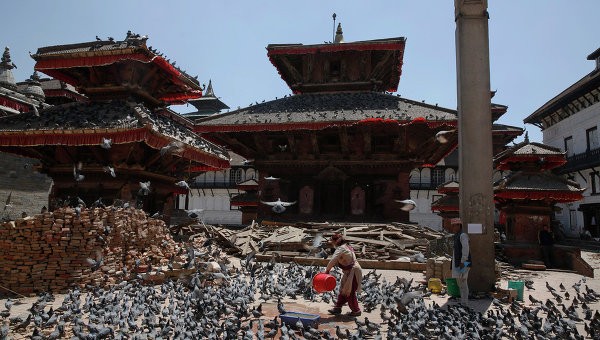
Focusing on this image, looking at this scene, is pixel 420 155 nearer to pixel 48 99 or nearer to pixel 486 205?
pixel 486 205

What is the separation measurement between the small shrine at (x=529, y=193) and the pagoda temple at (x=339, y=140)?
4026 mm

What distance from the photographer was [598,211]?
32625 mm

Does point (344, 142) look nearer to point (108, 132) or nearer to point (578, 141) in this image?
point (108, 132)

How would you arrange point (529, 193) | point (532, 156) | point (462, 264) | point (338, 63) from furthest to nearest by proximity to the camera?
point (338, 63) < point (532, 156) < point (529, 193) < point (462, 264)

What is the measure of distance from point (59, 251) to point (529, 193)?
53.1 feet

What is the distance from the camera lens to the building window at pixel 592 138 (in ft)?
111

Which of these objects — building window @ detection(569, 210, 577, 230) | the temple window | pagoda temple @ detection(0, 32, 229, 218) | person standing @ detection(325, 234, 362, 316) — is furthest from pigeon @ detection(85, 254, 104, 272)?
building window @ detection(569, 210, 577, 230)

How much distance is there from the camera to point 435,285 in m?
10.7

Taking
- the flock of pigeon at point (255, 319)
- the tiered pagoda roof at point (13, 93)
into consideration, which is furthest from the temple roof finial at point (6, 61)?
the flock of pigeon at point (255, 319)

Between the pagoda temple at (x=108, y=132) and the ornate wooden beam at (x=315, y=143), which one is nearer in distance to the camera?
the pagoda temple at (x=108, y=132)

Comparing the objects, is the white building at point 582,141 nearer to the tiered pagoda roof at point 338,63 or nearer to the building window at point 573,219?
the building window at point 573,219

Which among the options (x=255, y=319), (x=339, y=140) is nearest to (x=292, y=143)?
(x=339, y=140)

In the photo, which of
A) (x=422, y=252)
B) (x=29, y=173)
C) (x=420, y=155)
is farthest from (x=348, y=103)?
(x=29, y=173)

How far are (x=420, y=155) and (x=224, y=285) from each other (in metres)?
15.1
